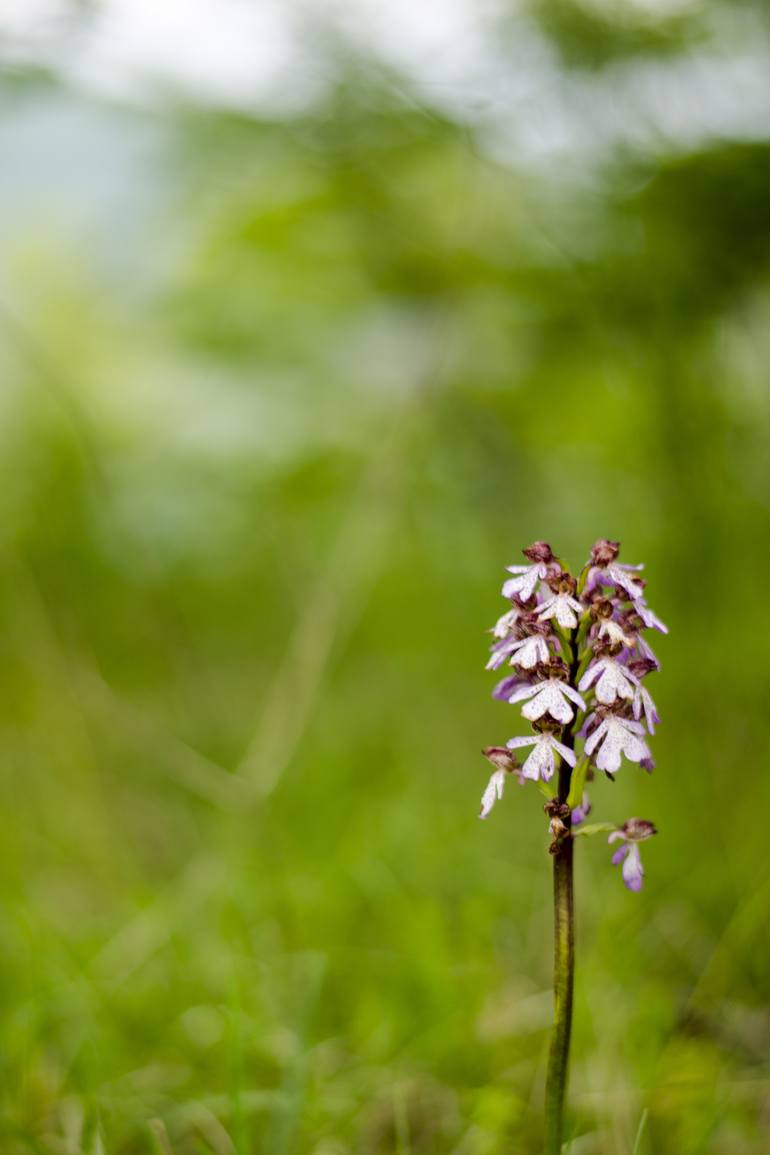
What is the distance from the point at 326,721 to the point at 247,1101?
307cm

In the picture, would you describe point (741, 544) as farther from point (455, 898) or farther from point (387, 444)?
point (455, 898)

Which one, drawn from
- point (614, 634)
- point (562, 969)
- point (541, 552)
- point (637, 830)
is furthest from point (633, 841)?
point (541, 552)

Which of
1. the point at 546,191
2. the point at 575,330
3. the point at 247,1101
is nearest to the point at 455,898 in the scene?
the point at 247,1101

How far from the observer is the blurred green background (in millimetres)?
1920

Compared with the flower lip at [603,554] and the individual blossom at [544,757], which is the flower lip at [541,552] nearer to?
the flower lip at [603,554]

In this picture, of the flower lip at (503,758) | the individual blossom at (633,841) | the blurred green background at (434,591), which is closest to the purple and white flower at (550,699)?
the flower lip at (503,758)

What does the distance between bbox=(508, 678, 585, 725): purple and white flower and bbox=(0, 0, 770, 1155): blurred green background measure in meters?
0.72

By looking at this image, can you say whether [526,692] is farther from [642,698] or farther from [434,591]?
[434,591]

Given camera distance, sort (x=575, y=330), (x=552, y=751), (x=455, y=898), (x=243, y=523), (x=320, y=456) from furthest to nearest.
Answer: (x=243, y=523) < (x=320, y=456) < (x=575, y=330) < (x=455, y=898) < (x=552, y=751)

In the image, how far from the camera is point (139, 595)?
16.7 feet

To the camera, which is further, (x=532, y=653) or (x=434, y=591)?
(x=434, y=591)

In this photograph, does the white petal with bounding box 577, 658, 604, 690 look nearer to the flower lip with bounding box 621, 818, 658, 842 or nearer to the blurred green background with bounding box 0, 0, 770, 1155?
the flower lip with bounding box 621, 818, 658, 842

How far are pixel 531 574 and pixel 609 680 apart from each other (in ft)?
0.53

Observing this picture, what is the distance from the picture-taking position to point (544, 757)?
3.55ft
